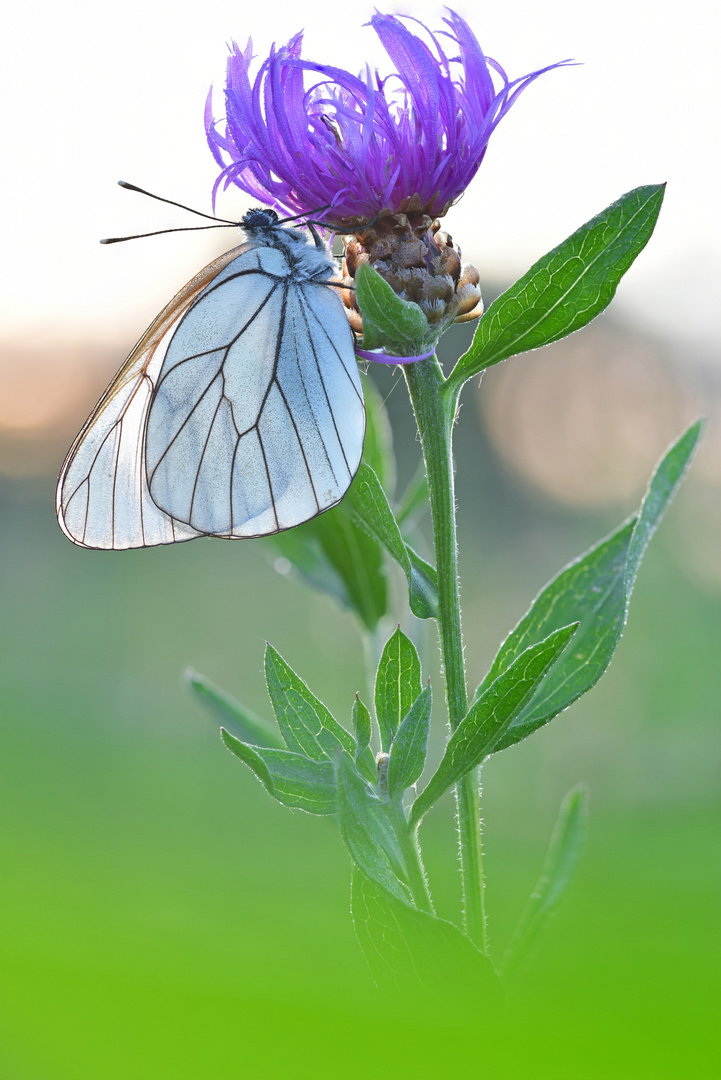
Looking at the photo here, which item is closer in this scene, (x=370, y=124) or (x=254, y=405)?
(x=370, y=124)

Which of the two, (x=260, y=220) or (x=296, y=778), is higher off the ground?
(x=260, y=220)

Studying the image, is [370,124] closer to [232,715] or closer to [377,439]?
[377,439]

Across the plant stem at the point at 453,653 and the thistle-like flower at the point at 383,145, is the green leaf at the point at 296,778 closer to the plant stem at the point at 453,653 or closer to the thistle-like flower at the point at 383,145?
the plant stem at the point at 453,653

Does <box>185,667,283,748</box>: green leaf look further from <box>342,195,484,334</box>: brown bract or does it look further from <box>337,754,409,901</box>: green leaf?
<box>342,195,484,334</box>: brown bract

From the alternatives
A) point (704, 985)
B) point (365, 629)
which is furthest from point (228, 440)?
point (704, 985)

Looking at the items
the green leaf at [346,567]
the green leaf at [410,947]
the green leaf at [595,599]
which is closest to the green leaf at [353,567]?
the green leaf at [346,567]

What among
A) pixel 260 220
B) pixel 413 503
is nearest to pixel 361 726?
pixel 413 503

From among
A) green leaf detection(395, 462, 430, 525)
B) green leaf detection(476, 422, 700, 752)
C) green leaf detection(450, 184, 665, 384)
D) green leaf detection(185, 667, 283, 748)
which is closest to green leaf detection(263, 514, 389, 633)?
green leaf detection(395, 462, 430, 525)
